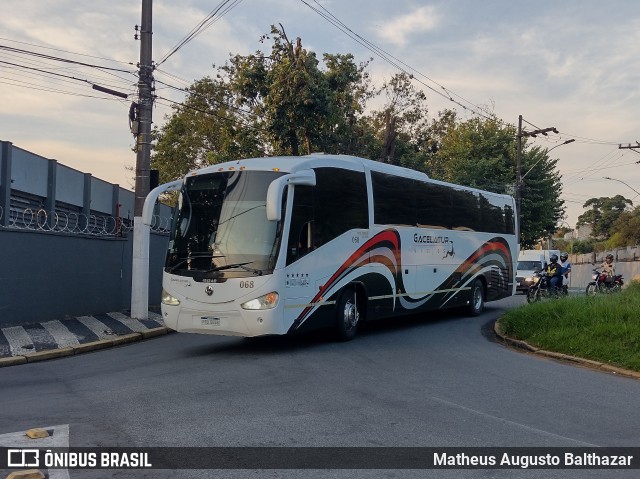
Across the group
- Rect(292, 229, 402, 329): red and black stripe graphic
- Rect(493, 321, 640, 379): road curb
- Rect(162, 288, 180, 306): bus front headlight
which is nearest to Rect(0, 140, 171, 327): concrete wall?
Rect(162, 288, 180, 306): bus front headlight

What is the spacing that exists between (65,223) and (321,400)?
952 centimetres

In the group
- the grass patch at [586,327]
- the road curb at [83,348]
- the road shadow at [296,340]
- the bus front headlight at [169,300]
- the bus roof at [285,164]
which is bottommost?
the road curb at [83,348]

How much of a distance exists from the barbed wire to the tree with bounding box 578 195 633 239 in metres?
Result: 76.2

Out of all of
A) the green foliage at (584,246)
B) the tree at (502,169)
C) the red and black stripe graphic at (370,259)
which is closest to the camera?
the red and black stripe graphic at (370,259)

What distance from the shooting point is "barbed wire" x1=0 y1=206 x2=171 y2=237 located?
1361cm

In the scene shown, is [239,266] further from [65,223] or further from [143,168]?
[65,223]

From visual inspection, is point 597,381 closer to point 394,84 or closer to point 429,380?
point 429,380

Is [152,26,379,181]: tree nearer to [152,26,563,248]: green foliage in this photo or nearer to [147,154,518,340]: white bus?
[152,26,563,248]: green foliage

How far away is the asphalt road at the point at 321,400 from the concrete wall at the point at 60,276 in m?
2.88

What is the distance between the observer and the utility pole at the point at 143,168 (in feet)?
48.4

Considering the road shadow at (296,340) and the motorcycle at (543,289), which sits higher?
the motorcycle at (543,289)

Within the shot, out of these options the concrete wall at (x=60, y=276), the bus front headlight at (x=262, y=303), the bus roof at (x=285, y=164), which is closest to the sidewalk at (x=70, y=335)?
the concrete wall at (x=60, y=276)

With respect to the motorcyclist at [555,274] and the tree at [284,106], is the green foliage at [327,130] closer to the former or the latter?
the tree at [284,106]

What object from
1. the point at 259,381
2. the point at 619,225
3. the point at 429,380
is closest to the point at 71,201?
the point at 259,381
